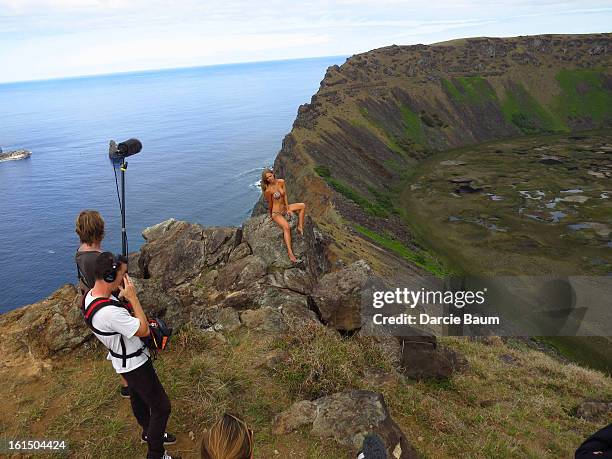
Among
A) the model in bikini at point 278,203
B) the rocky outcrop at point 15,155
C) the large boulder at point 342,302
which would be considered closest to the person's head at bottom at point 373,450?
the large boulder at point 342,302

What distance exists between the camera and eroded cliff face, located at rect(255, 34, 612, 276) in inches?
2432

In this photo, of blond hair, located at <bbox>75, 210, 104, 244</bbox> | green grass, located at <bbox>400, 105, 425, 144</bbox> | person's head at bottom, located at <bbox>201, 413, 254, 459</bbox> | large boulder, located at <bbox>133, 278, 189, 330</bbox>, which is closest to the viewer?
person's head at bottom, located at <bbox>201, 413, 254, 459</bbox>

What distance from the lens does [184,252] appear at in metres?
14.3

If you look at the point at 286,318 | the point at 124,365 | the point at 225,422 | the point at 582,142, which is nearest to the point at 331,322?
the point at 286,318

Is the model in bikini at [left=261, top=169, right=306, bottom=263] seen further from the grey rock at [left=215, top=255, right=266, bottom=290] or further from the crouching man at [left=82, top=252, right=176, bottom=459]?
the crouching man at [left=82, top=252, right=176, bottom=459]

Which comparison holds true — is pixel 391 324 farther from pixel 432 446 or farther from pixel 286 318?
pixel 432 446

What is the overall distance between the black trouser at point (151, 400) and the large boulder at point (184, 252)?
7.82m

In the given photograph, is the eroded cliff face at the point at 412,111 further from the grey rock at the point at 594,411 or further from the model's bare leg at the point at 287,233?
the grey rock at the point at 594,411

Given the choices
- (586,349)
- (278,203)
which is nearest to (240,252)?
(278,203)

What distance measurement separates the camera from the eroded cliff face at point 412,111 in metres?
61.8

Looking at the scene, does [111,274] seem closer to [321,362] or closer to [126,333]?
[126,333]

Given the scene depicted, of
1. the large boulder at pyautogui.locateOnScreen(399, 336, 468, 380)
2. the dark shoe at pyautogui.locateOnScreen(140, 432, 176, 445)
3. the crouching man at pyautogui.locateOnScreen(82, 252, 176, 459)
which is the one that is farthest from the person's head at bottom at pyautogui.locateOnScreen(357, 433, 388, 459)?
the large boulder at pyautogui.locateOnScreen(399, 336, 468, 380)

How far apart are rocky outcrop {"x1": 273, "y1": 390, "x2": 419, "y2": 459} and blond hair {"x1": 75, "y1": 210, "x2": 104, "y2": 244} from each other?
4.51 meters

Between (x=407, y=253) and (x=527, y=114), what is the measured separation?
103634mm
